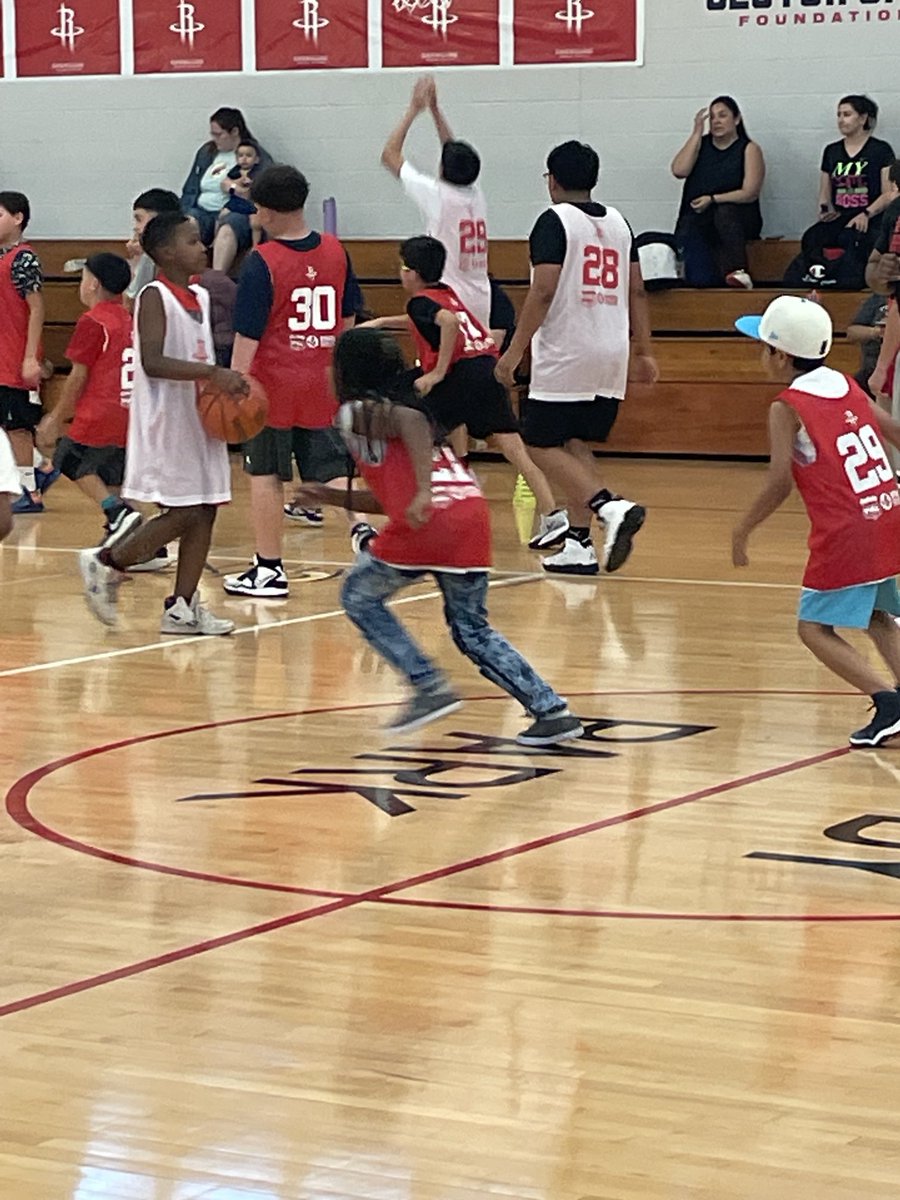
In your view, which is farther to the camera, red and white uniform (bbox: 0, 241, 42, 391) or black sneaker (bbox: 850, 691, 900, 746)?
red and white uniform (bbox: 0, 241, 42, 391)

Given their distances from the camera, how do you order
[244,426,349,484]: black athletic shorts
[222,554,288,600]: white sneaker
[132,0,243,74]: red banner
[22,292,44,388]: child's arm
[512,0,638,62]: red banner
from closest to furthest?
[244,426,349,484]: black athletic shorts < [222,554,288,600]: white sneaker < [22,292,44,388]: child's arm < [512,0,638,62]: red banner < [132,0,243,74]: red banner

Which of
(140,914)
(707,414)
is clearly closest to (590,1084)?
(140,914)

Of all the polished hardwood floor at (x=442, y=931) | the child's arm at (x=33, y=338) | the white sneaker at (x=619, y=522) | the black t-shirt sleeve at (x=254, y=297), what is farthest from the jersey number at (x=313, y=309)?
the child's arm at (x=33, y=338)

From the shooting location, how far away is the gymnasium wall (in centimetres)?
1639

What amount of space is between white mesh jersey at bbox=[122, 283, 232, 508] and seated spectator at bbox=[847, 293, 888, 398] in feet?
16.0

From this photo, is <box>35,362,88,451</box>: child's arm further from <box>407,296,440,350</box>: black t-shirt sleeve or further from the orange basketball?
the orange basketball

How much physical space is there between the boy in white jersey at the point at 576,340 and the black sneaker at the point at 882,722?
12.2 feet

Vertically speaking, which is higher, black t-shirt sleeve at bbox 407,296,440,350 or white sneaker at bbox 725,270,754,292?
black t-shirt sleeve at bbox 407,296,440,350

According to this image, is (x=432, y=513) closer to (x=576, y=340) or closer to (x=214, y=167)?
(x=576, y=340)

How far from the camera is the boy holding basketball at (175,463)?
8.69 m

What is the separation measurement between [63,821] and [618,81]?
12.2m

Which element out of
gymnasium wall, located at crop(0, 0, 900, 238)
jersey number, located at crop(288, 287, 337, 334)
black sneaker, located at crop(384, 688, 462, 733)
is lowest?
black sneaker, located at crop(384, 688, 462, 733)

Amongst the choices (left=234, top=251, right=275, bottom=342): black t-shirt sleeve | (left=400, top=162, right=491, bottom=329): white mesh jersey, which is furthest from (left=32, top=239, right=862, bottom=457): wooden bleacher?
(left=234, top=251, right=275, bottom=342): black t-shirt sleeve

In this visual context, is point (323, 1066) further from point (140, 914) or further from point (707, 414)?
Result: point (707, 414)
